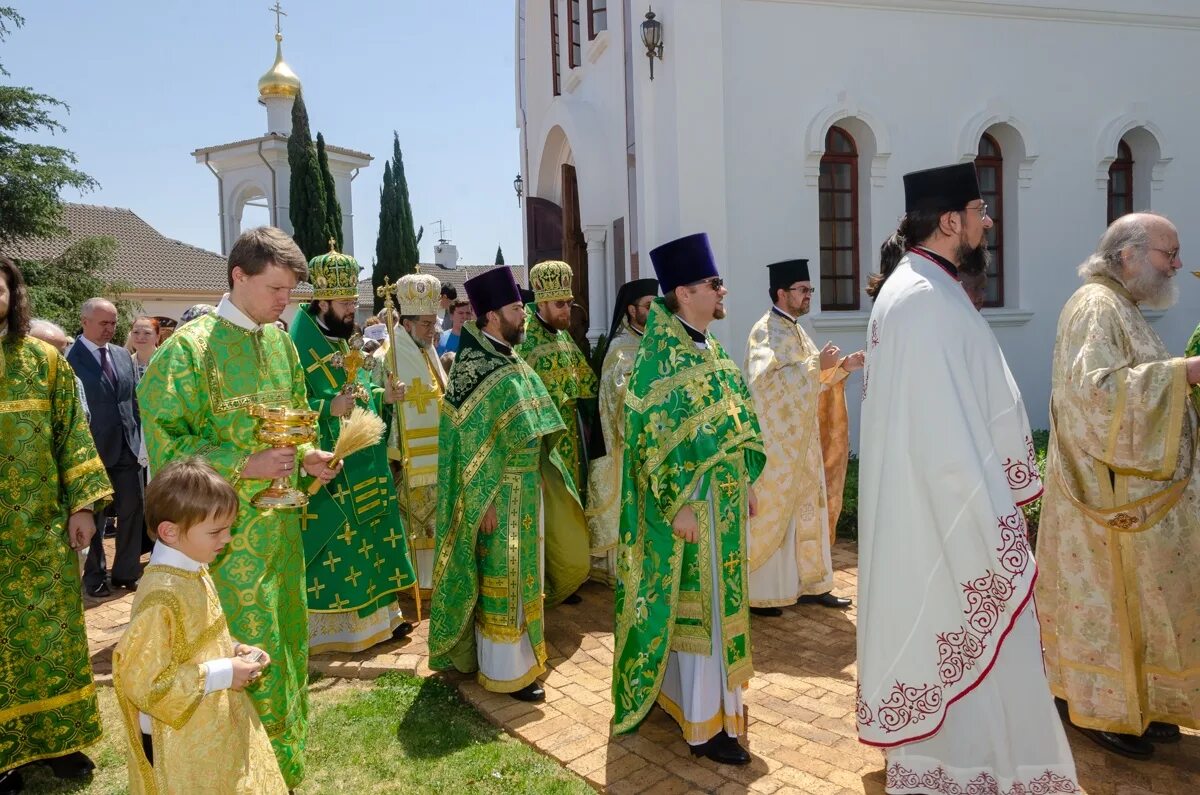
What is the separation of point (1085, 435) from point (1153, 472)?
0.92 ft

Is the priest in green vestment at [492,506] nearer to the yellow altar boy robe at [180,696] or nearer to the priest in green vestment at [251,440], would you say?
the priest in green vestment at [251,440]

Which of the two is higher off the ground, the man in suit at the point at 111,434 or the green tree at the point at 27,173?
the green tree at the point at 27,173

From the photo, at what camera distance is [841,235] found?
10125 millimetres

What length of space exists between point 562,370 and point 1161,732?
390 centimetres

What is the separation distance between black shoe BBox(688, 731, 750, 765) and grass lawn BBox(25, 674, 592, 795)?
0.54 metres

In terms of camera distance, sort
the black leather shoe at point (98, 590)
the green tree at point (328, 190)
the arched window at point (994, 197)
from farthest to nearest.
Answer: the green tree at point (328, 190)
the arched window at point (994, 197)
the black leather shoe at point (98, 590)

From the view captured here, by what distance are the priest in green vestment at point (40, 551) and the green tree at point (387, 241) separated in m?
33.8

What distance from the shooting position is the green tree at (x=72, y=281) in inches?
861

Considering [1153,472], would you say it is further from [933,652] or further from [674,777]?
[674,777]

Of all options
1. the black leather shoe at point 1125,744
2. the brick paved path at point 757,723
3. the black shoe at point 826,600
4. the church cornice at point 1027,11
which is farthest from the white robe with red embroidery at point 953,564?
the church cornice at point 1027,11

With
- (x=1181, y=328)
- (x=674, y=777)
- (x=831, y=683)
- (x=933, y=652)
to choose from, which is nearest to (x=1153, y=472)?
(x=933, y=652)

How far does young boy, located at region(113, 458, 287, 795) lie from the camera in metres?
2.39

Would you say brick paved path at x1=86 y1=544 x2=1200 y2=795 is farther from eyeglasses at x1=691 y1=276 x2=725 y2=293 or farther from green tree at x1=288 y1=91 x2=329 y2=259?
green tree at x1=288 y1=91 x2=329 y2=259

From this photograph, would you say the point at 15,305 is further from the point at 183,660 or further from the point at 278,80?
the point at 278,80
